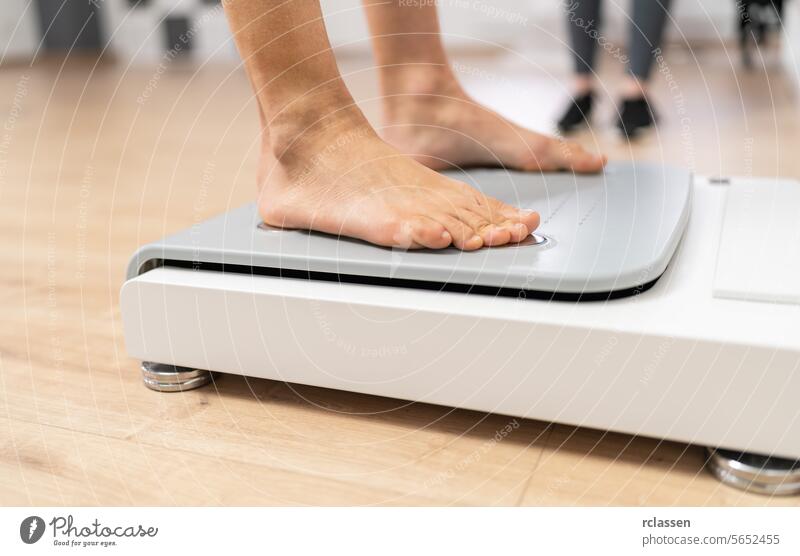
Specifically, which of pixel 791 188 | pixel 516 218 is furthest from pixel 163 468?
pixel 791 188

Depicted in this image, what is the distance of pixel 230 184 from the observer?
1.37 metres

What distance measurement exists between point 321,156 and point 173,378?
22 cm

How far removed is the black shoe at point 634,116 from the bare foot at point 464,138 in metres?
0.88

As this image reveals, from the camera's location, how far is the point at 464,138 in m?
0.86

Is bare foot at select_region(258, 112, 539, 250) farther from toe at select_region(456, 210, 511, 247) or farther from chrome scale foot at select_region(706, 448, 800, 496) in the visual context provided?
chrome scale foot at select_region(706, 448, 800, 496)

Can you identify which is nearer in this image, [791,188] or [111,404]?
[111,404]

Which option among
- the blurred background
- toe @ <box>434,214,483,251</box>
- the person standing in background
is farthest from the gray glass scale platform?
the blurred background

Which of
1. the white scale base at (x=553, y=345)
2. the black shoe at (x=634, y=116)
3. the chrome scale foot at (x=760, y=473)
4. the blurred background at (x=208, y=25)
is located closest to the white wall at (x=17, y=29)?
the blurred background at (x=208, y=25)

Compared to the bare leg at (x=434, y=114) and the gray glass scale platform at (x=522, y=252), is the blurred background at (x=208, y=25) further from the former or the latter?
the gray glass scale platform at (x=522, y=252)

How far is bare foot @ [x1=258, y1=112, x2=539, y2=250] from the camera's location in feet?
1.96

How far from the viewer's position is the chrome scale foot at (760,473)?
1.56ft

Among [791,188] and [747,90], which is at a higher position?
[747,90]
